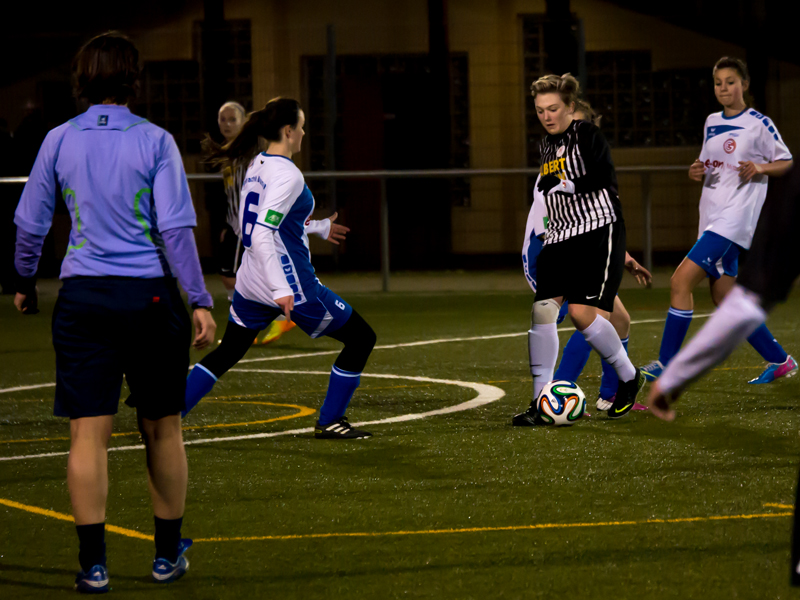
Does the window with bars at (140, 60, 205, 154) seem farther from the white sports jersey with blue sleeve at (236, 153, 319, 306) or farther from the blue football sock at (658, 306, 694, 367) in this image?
the white sports jersey with blue sleeve at (236, 153, 319, 306)

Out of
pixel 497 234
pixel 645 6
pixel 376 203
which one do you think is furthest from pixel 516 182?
pixel 645 6

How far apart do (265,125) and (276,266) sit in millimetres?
709

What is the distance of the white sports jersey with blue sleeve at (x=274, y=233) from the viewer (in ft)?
20.0

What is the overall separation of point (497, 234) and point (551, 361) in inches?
480

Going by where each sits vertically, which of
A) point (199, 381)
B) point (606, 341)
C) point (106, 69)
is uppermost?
point (106, 69)

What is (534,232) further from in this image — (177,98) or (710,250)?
(177,98)

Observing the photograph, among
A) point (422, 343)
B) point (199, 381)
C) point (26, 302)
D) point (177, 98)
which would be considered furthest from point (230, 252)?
point (177, 98)

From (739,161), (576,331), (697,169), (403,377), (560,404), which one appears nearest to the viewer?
(560,404)

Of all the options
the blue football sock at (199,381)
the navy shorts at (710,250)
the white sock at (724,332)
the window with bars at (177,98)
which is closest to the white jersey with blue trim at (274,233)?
the blue football sock at (199,381)

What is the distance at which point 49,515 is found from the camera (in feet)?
16.8

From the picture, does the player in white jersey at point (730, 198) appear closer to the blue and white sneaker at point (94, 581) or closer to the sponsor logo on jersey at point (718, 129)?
the sponsor logo on jersey at point (718, 129)

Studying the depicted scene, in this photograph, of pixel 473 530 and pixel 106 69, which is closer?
pixel 106 69

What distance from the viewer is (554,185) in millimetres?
6746

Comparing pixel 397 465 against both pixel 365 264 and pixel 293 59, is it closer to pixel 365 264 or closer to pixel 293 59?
pixel 365 264
